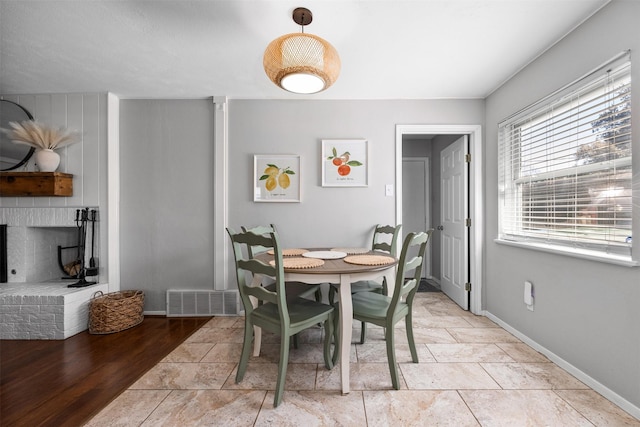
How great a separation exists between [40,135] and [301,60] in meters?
2.75

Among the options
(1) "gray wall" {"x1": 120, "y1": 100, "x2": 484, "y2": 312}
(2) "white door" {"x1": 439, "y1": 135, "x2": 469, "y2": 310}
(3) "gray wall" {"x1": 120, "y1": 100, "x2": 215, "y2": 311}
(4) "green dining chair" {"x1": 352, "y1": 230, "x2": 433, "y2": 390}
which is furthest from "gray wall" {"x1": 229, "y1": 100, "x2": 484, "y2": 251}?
(4) "green dining chair" {"x1": 352, "y1": 230, "x2": 433, "y2": 390}

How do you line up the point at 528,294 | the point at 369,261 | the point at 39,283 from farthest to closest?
1. the point at 39,283
2. the point at 528,294
3. the point at 369,261

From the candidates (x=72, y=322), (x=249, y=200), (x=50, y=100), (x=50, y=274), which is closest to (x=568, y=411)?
(x=249, y=200)

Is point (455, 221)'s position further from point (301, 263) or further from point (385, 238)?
point (301, 263)

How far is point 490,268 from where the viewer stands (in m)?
2.69

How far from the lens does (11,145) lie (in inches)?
102

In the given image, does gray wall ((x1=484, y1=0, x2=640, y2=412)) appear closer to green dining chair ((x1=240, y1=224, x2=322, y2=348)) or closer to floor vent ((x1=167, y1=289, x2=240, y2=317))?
green dining chair ((x1=240, y1=224, x2=322, y2=348))

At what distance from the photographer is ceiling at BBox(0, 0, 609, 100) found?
1.59 m

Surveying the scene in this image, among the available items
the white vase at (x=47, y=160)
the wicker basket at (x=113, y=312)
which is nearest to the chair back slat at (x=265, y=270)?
the wicker basket at (x=113, y=312)

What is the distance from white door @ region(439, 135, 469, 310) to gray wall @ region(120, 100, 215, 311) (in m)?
2.68

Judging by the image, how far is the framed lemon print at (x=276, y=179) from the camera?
278 cm

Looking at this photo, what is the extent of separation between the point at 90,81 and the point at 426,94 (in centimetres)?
320

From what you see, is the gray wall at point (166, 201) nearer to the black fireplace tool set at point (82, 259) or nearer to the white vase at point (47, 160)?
the black fireplace tool set at point (82, 259)

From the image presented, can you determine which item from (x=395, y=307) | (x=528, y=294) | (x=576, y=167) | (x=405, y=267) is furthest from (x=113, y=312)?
(x=576, y=167)
